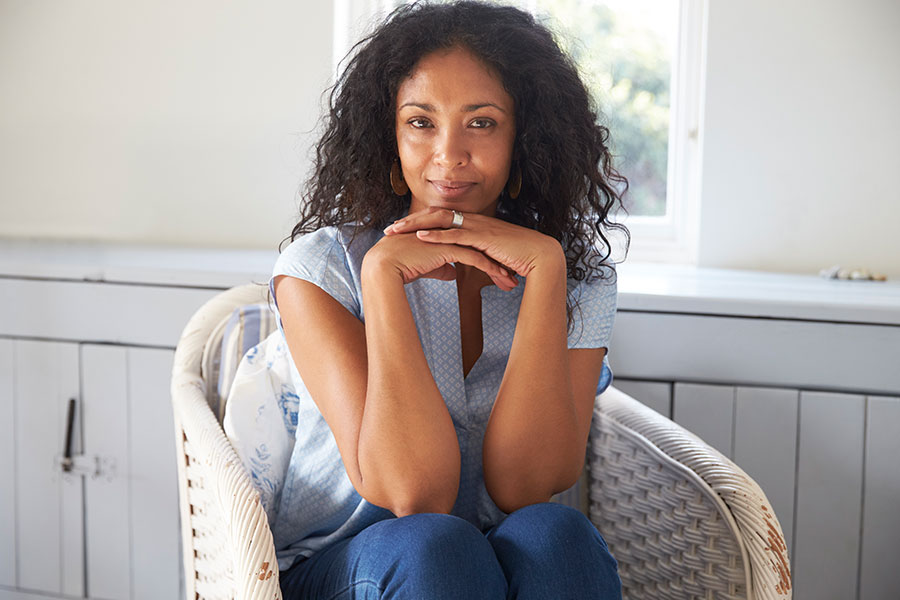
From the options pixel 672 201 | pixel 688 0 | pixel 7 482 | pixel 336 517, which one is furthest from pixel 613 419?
pixel 7 482

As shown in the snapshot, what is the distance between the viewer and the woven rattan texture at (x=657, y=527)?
107 centimetres

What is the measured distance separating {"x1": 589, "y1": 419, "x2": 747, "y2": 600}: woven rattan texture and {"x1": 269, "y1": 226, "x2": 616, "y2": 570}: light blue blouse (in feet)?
0.72

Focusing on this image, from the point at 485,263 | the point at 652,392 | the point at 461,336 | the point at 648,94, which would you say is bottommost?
the point at 652,392

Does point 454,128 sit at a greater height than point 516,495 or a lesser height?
greater

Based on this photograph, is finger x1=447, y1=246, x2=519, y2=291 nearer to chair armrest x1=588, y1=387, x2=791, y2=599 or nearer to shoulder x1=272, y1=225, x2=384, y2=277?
shoulder x1=272, y1=225, x2=384, y2=277

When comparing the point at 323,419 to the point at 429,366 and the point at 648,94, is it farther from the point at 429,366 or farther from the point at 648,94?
the point at 648,94

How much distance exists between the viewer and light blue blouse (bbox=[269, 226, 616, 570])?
1.06 meters

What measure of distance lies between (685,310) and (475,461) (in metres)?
0.49

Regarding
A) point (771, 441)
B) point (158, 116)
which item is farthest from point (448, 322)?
point (158, 116)

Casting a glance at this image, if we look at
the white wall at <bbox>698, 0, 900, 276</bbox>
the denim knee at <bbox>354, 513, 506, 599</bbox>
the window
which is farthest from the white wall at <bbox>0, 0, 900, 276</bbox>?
the denim knee at <bbox>354, 513, 506, 599</bbox>

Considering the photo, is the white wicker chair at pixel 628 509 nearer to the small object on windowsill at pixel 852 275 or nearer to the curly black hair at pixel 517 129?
the curly black hair at pixel 517 129

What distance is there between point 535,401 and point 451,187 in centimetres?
29

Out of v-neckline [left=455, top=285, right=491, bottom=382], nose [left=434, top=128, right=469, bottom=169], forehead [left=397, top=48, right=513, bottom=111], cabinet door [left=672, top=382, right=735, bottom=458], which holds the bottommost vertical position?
cabinet door [left=672, top=382, right=735, bottom=458]

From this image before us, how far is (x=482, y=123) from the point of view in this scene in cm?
103
